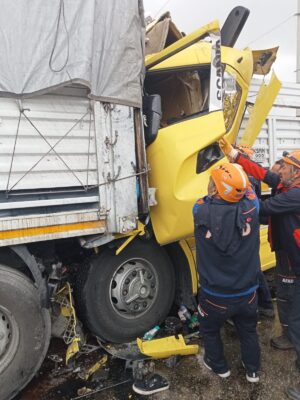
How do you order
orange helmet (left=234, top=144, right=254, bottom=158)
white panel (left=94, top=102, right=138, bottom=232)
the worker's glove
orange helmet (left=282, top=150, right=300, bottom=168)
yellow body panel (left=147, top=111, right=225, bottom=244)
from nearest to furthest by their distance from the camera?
white panel (left=94, top=102, right=138, bottom=232) < orange helmet (left=282, top=150, right=300, bottom=168) < yellow body panel (left=147, top=111, right=225, bottom=244) < the worker's glove < orange helmet (left=234, top=144, right=254, bottom=158)

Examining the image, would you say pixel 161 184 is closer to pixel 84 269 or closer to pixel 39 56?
pixel 84 269

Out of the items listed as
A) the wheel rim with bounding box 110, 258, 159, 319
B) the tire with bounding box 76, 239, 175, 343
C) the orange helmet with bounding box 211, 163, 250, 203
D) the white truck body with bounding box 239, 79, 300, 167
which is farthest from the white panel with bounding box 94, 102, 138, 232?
the white truck body with bounding box 239, 79, 300, 167

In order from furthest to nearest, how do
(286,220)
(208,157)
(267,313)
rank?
1. (267,313)
2. (208,157)
3. (286,220)

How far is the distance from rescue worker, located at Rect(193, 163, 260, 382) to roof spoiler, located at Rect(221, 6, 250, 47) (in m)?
1.75

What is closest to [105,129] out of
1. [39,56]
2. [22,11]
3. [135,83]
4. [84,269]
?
[135,83]

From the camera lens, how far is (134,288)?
3.23m

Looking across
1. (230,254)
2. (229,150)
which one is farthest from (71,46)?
(230,254)

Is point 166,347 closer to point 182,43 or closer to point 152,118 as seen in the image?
point 152,118

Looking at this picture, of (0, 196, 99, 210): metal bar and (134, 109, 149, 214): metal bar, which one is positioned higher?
(134, 109, 149, 214): metal bar

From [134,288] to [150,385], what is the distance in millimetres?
788

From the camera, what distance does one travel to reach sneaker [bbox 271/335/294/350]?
10.5 feet

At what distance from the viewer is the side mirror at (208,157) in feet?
10.2

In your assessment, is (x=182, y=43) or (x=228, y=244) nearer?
(x=228, y=244)

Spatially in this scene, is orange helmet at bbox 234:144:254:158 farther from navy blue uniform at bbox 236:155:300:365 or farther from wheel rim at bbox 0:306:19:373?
wheel rim at bbox 0:306:19:373
